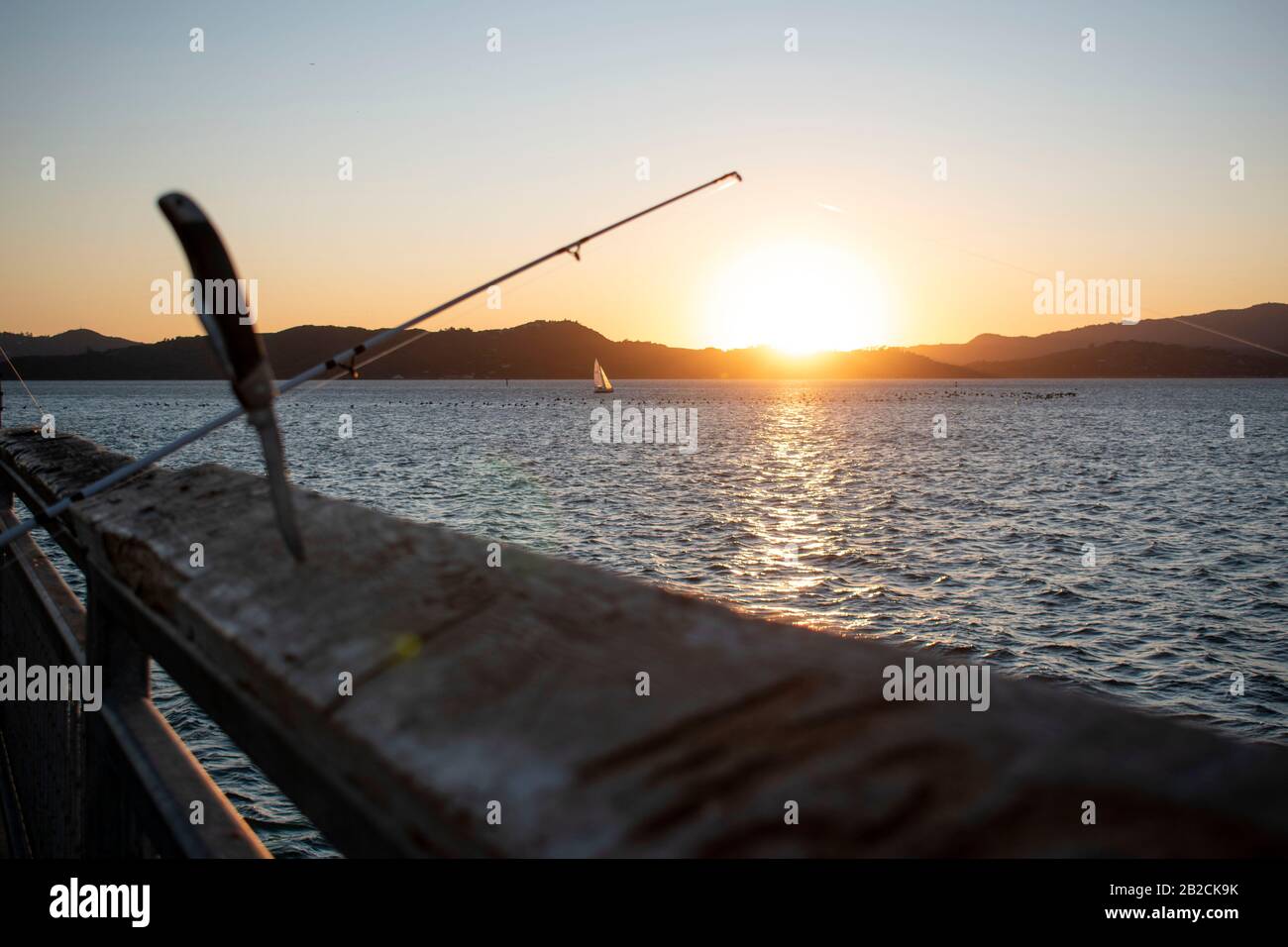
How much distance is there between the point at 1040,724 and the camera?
748 millimetres

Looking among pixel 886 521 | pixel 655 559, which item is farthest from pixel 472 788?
pixel 886 521

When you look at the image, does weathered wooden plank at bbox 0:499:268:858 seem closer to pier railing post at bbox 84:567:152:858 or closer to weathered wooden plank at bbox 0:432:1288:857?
pier railing post at bbox 84:567:152:858

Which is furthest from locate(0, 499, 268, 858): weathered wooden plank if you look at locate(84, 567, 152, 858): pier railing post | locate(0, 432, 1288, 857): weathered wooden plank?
locate(0, 432, 1288, 857): weathered wooden plank

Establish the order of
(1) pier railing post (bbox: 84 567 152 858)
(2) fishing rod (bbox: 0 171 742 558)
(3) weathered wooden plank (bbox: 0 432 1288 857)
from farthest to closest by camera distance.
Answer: (1) pier railing post (bbox: 84 567 152 858) < (2) fishing rod (bbox: 0 171 742 558) < (3) weathered wooden plank (bbox: 0 432 1288 857)

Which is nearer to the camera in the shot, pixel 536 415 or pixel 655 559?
pixel 655 559

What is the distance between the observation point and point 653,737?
0.79 m

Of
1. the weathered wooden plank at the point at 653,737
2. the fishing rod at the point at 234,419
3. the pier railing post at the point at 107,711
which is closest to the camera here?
the weathered wooden plank at the point at 653,737

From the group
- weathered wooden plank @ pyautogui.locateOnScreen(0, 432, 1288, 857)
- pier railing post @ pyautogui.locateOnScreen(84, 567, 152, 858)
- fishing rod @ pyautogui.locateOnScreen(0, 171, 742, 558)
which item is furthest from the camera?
pier railing post @ pyautogui.locateOnScreen(84, 567, 152, 858)

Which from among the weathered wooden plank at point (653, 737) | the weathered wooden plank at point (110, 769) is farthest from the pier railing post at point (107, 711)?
the weathered wooden plank at point (653, 737)

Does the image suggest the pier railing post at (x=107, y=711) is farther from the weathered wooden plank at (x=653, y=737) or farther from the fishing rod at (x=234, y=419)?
the weathered wooden plank at (x=653, y=737)

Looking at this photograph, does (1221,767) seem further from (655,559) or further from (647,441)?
(647,441)

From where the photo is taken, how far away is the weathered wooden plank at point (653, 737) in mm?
656

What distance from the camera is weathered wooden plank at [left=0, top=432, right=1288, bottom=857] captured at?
2.15 ft
